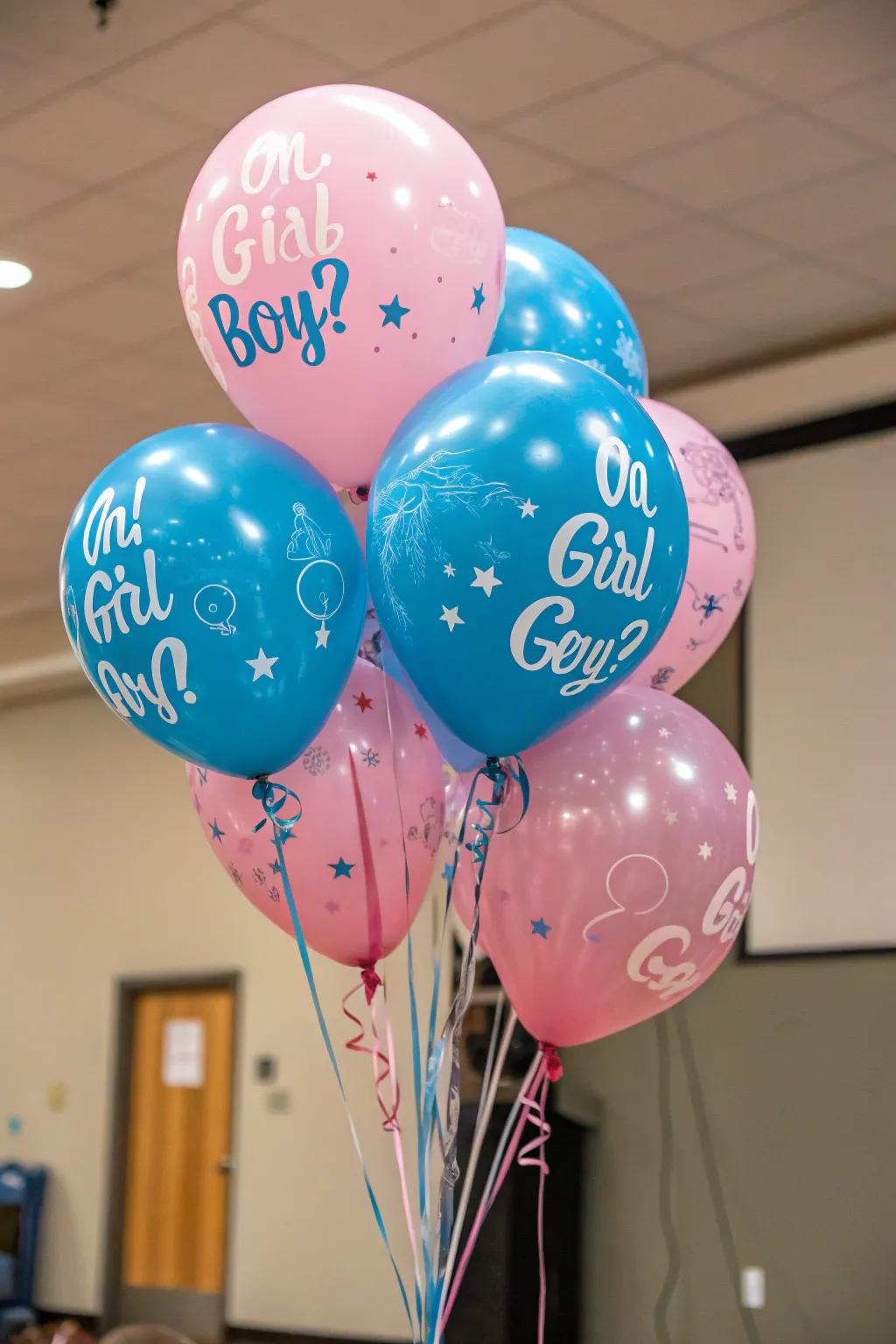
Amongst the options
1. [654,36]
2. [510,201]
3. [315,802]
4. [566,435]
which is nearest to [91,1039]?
[510,201]

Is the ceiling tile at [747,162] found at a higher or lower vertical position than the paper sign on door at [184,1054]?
higher

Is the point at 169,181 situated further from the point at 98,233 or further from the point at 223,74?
the point at 223,74

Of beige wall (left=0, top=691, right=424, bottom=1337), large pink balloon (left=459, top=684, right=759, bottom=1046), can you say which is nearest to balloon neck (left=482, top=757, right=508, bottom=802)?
large pink balloon (left=459, top=684, right=759, bottom=1046)

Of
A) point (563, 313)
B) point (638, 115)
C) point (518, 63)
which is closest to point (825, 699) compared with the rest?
point (638, 115)

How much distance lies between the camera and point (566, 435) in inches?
64.4

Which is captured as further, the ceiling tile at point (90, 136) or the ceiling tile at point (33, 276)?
the ceiling tile at point (33, 276)

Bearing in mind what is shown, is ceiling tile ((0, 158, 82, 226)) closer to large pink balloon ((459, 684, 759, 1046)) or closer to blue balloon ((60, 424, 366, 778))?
blue balloon ((60, 424, 366, 778))

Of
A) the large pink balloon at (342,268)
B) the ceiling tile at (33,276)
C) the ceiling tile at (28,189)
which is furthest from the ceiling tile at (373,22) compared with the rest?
the large pink balloon at (342,268)

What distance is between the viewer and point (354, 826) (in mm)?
1993

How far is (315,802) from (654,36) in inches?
83.9

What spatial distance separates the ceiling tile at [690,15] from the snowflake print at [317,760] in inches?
78.3

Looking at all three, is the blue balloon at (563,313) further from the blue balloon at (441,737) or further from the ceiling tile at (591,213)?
the ceiling tile at (591,213)

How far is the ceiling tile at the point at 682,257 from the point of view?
431 centimetres

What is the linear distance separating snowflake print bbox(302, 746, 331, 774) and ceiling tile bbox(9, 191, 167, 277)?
2.56 m
